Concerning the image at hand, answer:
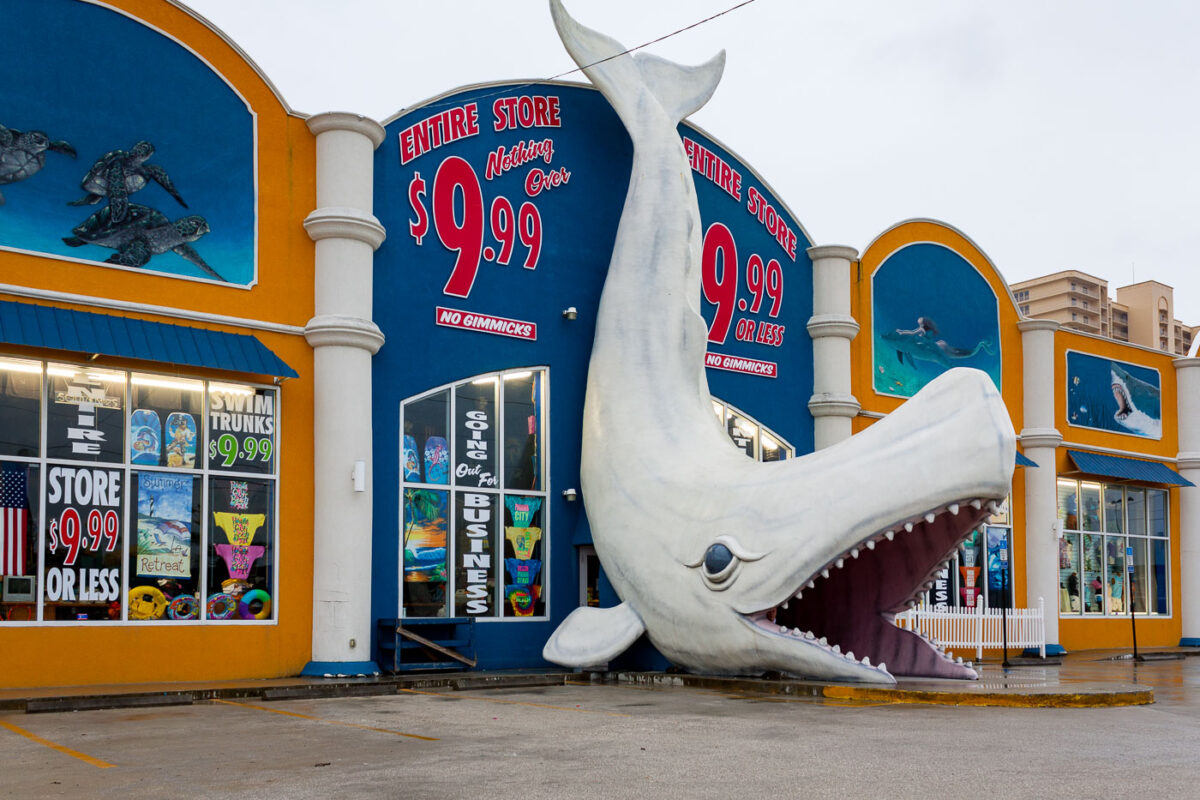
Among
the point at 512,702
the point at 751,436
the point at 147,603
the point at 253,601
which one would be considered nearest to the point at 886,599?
the point at 512,702

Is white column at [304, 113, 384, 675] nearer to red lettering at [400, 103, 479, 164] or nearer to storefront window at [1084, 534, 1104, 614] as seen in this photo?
red lettering at [400, 103, 479, 164]

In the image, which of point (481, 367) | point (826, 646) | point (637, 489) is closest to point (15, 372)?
point (481, 367)

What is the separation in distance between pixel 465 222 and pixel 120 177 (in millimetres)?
4658

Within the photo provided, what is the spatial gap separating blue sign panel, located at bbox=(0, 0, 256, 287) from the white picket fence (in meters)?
12.0

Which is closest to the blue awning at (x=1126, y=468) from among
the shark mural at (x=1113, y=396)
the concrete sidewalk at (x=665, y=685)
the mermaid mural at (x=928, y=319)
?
the shark mural at (x=1113, y=396)

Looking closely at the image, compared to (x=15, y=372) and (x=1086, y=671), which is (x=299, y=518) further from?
(x=1086, y=671)

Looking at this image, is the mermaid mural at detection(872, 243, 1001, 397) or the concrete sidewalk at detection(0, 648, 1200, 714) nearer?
the concrete sidewalk at detection(0, 648, 1200, 714)

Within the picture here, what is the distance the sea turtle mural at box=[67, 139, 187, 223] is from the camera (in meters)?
14.1

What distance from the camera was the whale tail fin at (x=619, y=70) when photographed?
1773cm

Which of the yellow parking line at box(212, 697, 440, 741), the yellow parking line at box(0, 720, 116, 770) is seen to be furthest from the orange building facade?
the yellow parking line at box(0, 720, 116, 770)

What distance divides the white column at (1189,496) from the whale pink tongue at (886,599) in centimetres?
1614

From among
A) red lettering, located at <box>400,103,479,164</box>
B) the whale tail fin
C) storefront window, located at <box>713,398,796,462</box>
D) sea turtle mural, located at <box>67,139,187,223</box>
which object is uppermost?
the whale tail fin

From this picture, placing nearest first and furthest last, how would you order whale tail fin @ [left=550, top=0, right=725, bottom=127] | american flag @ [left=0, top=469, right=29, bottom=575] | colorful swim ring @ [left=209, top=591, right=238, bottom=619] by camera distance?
american flag @ [left=0, top=469, right=29, bottom=575], colorful swim ring @ [left=209, top=591, right=238, bottom=619], whale tail fin @ [left=550, top=0, right=725, bottom=127]

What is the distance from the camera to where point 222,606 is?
567 inches
